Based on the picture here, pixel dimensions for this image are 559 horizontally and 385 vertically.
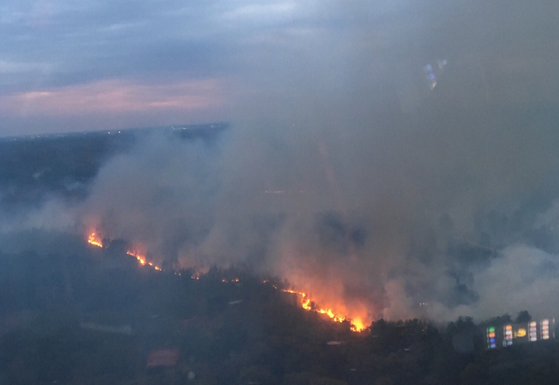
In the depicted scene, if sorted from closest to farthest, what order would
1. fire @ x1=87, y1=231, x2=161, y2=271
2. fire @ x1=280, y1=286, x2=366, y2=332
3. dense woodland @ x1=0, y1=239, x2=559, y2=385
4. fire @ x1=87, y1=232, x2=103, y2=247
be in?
dense woodland @ x1=0, y1=239, x2=559, y2=385 → fire @ x1=280, y1=286, x2=366, y2=332 → fire @ x1=87, y1=231, x2=161, y2=271 → fire @ x1=87, y1=232, x2=103, y2=247

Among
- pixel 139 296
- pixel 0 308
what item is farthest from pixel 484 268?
pixel 0 308

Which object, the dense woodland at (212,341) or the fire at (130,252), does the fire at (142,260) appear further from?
the dense woodland at (212,341)

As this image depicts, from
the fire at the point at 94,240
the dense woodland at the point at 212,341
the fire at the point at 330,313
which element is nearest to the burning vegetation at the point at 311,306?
the fire at the point at 330,313

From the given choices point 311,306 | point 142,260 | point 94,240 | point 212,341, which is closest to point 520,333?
point 311,306

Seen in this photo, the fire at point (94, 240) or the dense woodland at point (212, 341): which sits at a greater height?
the fire at point (94, 240)

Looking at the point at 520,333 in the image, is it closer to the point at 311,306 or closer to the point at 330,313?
the point at 330,313

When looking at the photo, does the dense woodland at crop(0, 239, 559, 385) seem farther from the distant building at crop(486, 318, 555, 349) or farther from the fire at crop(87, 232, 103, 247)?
the fire at crop(87, 232, 103, 247)

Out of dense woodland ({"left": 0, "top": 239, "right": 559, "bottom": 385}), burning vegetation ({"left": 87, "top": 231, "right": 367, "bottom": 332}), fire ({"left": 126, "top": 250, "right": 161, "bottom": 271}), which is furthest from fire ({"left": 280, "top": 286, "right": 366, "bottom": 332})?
fire ({"left": 126, "top": 250, "right": 161, "bottom": 271})
